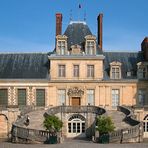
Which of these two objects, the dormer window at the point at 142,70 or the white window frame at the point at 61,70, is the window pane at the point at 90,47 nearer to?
the white window frame at the point at 61,70

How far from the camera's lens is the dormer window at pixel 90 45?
3841 centimetres

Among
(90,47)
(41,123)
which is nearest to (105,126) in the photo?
(41,123)

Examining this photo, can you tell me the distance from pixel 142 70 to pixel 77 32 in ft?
23.0

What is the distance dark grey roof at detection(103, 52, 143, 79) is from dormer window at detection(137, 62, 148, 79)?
0.46m

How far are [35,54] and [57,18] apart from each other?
3.99m

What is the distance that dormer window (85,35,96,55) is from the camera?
38.4m

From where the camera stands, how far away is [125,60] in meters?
40.7

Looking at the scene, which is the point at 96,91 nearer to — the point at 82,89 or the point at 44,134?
the point at 82,89

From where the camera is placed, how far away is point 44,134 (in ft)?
95.9

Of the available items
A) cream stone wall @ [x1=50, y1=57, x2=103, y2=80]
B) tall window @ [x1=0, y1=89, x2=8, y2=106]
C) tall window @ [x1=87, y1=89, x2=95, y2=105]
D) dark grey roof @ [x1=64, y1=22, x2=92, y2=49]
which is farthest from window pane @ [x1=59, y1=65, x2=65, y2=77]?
tall window @ [x1=0, y1=89, x2=8, y2=106]

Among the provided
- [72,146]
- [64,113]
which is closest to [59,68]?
[64,113]

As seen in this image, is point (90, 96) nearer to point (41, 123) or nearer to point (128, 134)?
point (41, 123)

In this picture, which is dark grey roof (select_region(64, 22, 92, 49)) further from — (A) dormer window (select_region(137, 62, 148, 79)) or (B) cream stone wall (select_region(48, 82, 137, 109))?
(A) dormer window (select_region(137, 62, 148, 79))

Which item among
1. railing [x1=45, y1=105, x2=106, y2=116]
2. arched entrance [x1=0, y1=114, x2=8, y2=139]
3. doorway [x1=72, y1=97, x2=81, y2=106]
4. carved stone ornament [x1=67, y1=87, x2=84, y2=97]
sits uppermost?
carved stone ornament [x1=67, y1=87, x2=84, y2=97]
